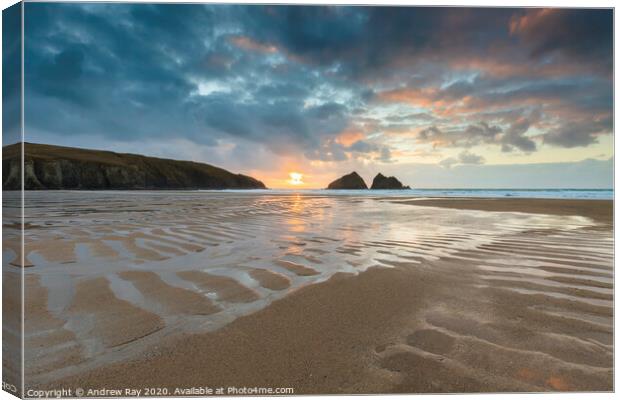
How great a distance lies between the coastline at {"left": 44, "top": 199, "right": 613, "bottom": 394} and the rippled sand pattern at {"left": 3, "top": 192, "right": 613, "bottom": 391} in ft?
0.06

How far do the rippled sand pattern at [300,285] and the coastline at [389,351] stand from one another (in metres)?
0.02

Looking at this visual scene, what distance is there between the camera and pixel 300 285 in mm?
3506

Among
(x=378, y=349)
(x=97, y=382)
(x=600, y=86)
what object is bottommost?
(x=97, y=382)

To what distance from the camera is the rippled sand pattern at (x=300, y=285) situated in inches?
83.0

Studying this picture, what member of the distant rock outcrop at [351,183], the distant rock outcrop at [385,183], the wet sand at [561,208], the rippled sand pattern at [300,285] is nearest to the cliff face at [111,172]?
the rippled sand pattern at [300,285]

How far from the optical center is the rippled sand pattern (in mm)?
2107

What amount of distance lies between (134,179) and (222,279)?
277 ft

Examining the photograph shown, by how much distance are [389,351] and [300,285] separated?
60.8 inches

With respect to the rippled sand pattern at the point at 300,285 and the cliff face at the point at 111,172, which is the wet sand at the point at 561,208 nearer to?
the rippled sand pattern at the point at 300,285

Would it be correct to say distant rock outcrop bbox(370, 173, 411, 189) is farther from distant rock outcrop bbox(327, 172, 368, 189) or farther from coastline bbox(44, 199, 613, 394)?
coastline bbox(44, 199, 613, 394)

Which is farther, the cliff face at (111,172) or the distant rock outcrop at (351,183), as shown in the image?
the distant rock outcrop at (351,183)

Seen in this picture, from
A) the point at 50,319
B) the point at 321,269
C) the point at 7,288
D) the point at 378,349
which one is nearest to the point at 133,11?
the point at 7,288

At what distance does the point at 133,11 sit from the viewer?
125 inches

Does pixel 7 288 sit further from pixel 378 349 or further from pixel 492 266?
pixel 492 266
